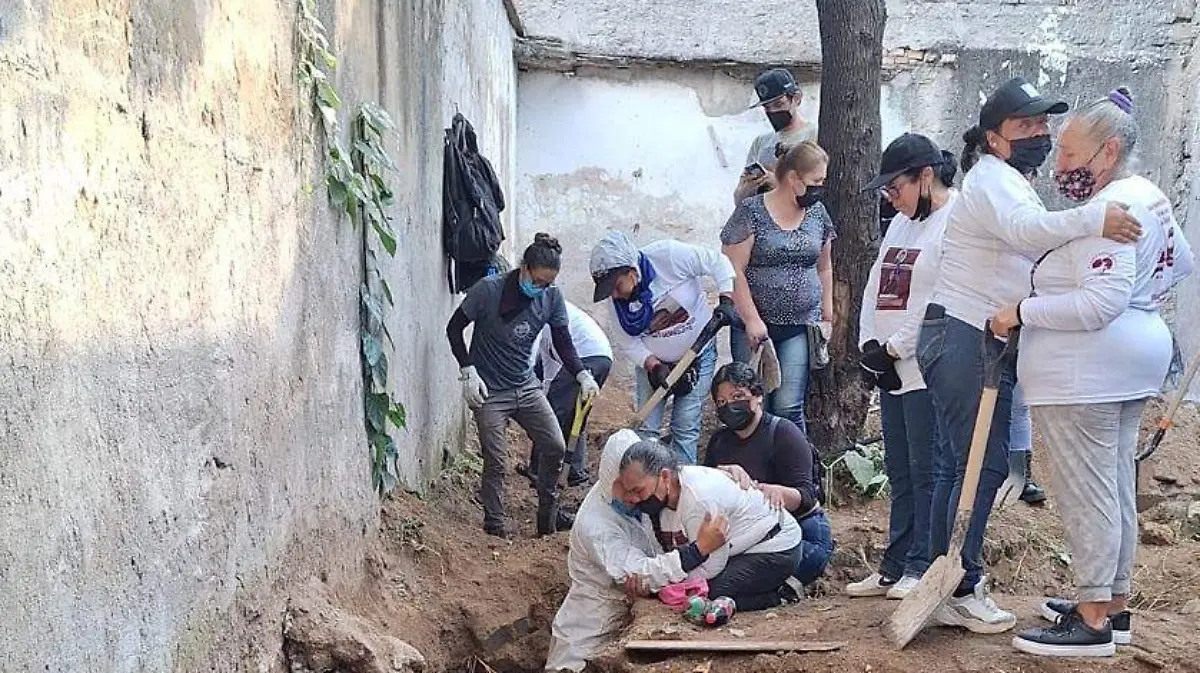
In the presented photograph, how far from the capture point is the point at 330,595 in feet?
13.4

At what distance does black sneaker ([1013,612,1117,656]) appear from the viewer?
3.61 metres

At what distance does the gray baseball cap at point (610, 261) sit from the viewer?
564 cm

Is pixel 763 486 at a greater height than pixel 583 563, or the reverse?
pixel 763 486

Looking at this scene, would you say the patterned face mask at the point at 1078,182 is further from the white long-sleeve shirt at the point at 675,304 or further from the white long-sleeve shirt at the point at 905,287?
the white long-sleeve shirt at the point at 675,304

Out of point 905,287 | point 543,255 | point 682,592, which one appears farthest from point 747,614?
point 543,255

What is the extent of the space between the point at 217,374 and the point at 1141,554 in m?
4.52

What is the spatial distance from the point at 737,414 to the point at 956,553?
1.26m

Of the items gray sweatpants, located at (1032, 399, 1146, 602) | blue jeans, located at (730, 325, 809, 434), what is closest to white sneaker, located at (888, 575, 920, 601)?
gray sweatpants, located at (1032, 399, 1146, 602)

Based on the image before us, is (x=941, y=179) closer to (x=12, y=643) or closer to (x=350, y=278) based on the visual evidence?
(x=350, y=278)

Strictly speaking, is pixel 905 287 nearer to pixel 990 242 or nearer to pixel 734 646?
pixel 990 242

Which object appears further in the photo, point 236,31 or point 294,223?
point 294,223

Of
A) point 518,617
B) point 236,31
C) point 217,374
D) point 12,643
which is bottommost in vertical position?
point 518,617

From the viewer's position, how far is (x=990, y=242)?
3887 millimetres

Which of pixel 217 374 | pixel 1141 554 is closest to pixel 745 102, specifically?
pixel 1141 554
